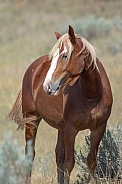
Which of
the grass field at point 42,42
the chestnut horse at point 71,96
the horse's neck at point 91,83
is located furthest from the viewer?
the grass field at point 42,42

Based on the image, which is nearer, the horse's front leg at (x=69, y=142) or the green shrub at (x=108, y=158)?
the horse's front leg at (x=69, y=142)

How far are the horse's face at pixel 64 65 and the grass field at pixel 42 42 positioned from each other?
17.6 inches

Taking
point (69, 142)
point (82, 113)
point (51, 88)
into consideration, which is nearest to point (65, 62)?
point (51, 88)

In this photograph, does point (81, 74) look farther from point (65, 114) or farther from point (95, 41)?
point (95, 41)

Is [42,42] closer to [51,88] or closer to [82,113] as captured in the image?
[82,113]

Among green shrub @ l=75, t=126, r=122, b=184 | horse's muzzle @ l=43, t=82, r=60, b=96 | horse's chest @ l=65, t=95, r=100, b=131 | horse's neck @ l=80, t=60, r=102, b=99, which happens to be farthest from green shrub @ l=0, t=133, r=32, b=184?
green shrub @ l=75, t=126, r=122, b=184

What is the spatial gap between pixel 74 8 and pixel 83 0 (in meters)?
1.80

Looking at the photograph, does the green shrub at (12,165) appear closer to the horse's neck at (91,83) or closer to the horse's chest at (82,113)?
the horse's chest at (82,113)

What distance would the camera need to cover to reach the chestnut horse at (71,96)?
15.8 feet

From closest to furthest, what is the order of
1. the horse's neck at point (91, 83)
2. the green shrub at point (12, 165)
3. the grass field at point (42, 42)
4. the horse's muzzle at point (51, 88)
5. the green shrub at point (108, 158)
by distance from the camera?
the green shrub at point (12, 165) → the horse's muzzle at point (51, 88) → the horse's neck at point (91, 83) → the green shrub at point (108, 158) → the grass field at point (42, 42)

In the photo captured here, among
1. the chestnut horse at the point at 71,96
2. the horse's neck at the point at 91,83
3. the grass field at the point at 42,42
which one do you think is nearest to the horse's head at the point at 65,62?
the chestnut horse at the point at 71,96

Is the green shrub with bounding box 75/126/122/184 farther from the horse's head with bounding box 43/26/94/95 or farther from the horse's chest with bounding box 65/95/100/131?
the horse's head with bounding box 43/26/94/95

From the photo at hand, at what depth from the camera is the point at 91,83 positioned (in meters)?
5.24

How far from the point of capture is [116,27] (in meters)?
20.8
